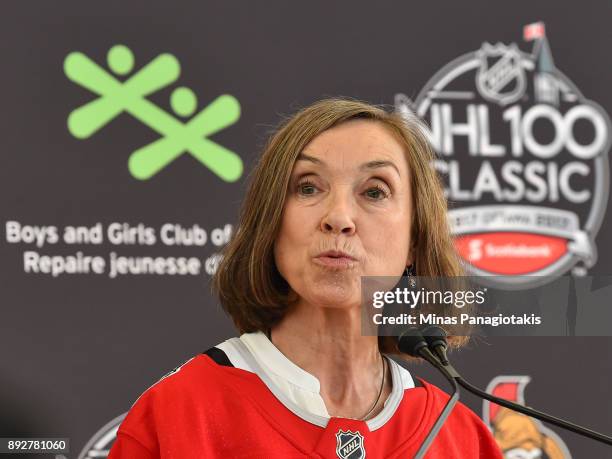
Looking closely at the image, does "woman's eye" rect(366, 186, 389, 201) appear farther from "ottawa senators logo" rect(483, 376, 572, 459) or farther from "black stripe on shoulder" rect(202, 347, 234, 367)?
"ottawa senators logo" rect(483, 376, 572, 459)

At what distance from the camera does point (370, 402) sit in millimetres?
1352

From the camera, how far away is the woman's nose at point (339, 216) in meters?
1.22

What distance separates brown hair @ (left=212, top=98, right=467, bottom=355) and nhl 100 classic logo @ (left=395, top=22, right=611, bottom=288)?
0.80 m

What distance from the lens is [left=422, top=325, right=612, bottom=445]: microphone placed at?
3.41 feet

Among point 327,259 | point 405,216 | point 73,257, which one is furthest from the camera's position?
point 73,257

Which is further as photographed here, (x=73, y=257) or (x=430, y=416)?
(x=73, y=257)

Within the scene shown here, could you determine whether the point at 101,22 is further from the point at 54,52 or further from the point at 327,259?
the point at 327,259

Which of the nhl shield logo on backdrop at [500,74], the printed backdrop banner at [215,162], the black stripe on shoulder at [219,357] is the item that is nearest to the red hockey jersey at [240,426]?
the black stripe on shoulder at [219,357]

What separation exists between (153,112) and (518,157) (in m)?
0.90

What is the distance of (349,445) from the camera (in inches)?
48.9

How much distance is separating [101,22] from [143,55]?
0.39 ft

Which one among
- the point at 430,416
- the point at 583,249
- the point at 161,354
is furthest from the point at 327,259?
the point at 583,249

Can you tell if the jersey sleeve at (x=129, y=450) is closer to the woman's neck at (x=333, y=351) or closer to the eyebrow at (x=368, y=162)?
the woman's neck at (x=333, y=351)

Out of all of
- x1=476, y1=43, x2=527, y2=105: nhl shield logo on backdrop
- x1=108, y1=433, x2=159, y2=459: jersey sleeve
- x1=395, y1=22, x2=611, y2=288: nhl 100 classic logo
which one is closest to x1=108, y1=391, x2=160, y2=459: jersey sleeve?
x1=108, y1=433, x2=159, y2=459: jersey sleeve
